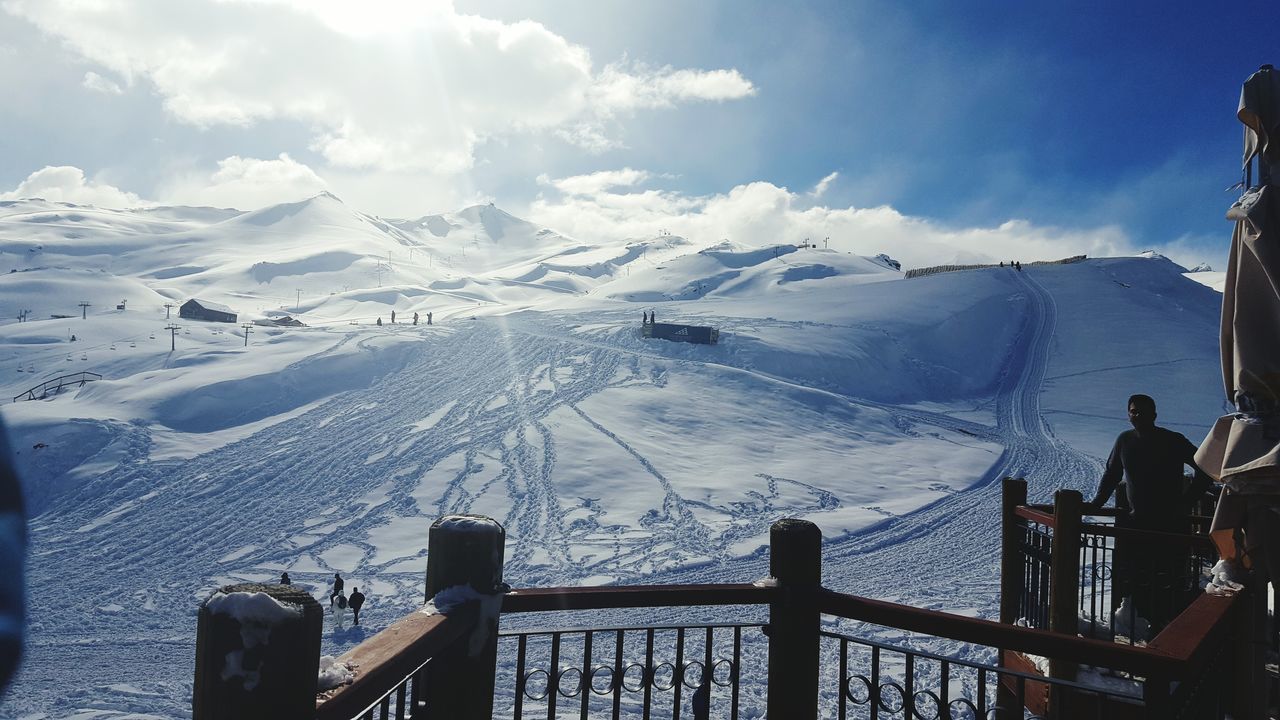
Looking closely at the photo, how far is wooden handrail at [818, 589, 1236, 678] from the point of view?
2.53m

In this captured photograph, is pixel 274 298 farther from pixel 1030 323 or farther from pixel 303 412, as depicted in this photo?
pixel 1030 323

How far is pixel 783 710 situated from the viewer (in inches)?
124

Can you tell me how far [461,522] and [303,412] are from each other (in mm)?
29068

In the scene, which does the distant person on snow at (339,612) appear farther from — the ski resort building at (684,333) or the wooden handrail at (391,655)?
the ski resort building at (684,333)

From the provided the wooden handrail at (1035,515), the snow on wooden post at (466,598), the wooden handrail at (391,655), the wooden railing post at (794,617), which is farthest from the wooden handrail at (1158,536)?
the wooden handrail at (391,655)

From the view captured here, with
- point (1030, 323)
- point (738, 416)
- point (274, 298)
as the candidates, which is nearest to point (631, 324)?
point (738, 416)

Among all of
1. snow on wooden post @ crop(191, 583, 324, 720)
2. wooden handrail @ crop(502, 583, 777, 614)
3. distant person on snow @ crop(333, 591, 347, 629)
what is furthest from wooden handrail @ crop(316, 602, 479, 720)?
distant person on snow @ crop(333, 591, 347, 629)

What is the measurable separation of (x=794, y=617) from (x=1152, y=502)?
4.57 meters

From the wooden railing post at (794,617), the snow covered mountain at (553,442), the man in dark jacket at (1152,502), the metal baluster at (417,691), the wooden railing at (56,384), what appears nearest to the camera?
the metal baluster at (417,691)

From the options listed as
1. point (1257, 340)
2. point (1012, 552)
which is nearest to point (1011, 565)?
point (1012, 552)

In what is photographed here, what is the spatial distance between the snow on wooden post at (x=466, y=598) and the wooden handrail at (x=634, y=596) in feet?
0.67

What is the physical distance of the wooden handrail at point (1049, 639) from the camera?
2.53 meters

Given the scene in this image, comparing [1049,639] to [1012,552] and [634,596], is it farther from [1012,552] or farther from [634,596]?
[1012,552]

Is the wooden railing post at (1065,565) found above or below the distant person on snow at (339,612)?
above
